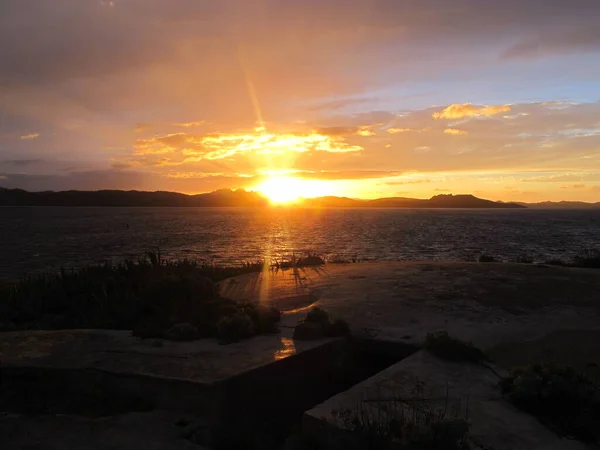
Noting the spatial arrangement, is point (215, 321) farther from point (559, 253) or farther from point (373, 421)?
point (559, 253)

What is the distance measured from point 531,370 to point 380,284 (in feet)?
18.7

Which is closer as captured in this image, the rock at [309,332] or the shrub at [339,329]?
the rock at [309,332]

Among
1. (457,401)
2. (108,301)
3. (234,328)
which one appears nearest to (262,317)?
(234,328)

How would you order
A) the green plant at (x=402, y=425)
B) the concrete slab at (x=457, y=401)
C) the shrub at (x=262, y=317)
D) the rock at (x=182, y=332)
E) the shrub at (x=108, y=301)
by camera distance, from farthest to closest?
the shrub at (x=108, y=301) → the shrub at (x=262, y=317) → the rock at (x=182, y=332) → the concrete slab at (x=457, y=401) → the green plant at (x=402, y=425)

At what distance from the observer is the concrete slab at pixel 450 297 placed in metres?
7.81

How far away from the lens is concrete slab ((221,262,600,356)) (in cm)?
781

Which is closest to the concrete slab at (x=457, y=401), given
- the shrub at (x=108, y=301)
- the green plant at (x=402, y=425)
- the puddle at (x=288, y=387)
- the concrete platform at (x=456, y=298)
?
the green plant at (x=402, y=425)

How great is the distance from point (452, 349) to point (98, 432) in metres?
4.32

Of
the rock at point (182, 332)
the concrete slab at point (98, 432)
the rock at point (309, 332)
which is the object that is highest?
the rock at point (309, 332)

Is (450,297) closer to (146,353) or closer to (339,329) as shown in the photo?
(339,329)

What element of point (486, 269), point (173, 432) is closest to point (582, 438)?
point (173, 432)

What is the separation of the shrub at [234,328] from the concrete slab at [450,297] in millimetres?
1678

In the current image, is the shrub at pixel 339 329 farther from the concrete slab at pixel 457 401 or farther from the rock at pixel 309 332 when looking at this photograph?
the concrete slab at pixel 457 401

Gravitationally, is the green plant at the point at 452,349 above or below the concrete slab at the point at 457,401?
above
